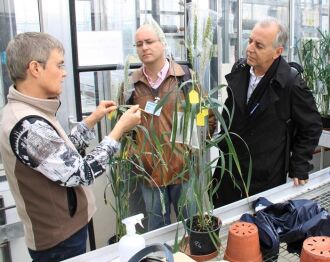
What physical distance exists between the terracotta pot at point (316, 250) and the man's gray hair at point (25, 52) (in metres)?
1.03

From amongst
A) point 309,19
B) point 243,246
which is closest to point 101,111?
point 243,246

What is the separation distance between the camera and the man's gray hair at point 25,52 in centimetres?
123

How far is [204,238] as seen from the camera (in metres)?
1.18

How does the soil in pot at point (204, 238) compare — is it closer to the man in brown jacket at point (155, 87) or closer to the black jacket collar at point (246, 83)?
the man in brown jacket at point (155, 87)

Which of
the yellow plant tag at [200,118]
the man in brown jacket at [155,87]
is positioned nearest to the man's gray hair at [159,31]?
the man in brown jacket at [155,87]

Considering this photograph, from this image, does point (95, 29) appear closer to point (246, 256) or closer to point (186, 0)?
point (186, 0)

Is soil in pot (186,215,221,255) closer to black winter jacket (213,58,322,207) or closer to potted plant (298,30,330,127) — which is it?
black winter jacket (213,58,322,207)

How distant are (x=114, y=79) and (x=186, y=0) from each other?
84 centimetres

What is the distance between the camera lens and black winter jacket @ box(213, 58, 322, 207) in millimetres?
1977

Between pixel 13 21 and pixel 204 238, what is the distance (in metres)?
1.63

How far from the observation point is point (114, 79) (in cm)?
240

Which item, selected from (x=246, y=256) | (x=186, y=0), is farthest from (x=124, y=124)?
(x=186, y=0)

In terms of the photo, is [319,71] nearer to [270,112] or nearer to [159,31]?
[270,112]

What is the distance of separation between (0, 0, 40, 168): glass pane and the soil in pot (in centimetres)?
143
